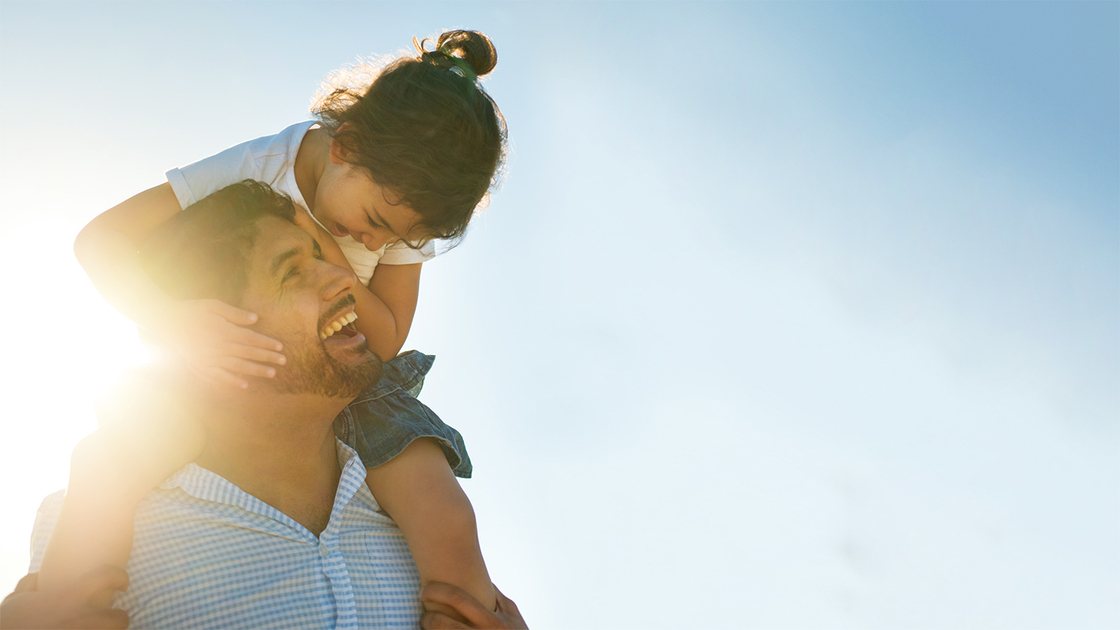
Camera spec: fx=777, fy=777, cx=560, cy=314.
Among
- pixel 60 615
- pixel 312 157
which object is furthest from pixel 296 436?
pixel 312 157

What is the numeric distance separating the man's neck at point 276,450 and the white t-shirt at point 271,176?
3.24 feet

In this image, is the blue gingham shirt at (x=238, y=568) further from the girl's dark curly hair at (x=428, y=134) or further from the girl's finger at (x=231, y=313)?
the girl's dark curly hair at (x=428, y=134)

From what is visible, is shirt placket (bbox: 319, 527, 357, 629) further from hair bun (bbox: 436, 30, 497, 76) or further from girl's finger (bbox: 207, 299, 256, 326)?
hair bun (bbox: 436, 30, 497, 76)

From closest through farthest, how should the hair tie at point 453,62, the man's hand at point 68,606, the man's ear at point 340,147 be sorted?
the man's hand at point 68,606 → the man's ear at point 340,147 → the hair tie at point 453,62

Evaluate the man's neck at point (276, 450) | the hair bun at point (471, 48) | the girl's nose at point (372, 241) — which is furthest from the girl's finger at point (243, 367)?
the hair bun at point (471, 48)

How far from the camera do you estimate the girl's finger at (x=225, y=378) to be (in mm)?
2828

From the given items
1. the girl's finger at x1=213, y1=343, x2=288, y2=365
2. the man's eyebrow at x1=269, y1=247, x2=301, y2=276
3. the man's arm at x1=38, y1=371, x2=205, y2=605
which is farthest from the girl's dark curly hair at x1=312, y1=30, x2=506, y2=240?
the man's arm at x1=38, y1=371, x2=205, y2=605

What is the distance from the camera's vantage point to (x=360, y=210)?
359 centimetres

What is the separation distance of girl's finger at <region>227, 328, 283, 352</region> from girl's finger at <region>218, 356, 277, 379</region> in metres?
0.08

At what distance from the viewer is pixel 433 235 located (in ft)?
12.7

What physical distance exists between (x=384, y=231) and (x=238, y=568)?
162 centimetres

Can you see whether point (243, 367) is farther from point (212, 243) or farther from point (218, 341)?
point (212, 243)

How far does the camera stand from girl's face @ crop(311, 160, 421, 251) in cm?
359

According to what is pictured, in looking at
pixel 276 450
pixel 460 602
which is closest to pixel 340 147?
pixel 276 450
